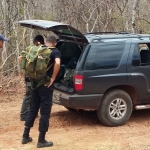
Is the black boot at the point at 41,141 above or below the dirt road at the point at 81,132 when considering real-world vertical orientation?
above

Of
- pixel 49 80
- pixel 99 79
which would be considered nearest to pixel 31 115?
pixel 49 80

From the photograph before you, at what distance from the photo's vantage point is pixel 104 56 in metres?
6.63

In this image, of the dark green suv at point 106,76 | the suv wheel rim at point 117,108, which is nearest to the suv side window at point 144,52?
the dark green suv at point 106,76

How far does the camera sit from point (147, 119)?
7.41 meters

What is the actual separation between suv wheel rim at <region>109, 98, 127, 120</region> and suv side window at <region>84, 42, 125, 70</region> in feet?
2.36

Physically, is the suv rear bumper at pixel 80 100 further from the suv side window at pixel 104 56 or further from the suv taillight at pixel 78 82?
the suv side window at pixel 104 56

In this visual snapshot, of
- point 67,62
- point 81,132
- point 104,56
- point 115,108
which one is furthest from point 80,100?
point 67,62

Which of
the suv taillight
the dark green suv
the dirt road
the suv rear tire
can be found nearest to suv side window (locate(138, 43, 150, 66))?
the dark green suv

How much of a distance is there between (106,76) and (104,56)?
40 centimetres

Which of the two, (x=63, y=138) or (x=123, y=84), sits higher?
(x=123, y=84)

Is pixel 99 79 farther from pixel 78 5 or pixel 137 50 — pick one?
pixel 78 5

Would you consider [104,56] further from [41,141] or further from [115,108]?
[41,141]

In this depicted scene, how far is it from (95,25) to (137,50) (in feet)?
23.1

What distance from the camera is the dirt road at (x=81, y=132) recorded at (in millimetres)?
5770
